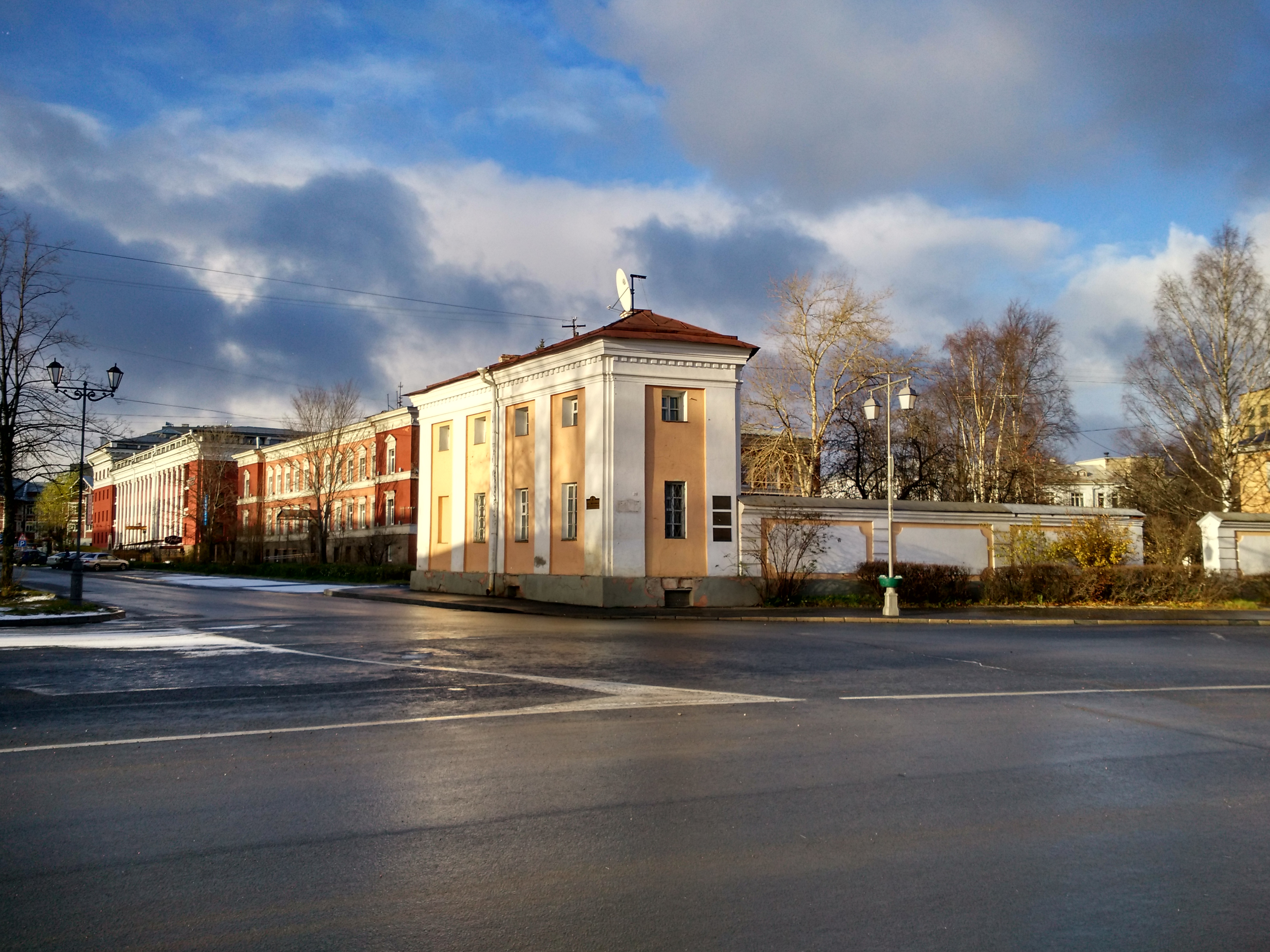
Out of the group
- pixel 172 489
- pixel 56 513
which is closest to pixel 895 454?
pixel 172 489

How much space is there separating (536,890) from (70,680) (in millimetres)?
10136

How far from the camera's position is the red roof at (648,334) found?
29984 millimetres

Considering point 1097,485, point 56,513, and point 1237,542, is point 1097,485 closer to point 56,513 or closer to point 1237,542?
point 1237,542

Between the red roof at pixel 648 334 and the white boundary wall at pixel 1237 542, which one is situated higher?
the red roof at pixel 648 334

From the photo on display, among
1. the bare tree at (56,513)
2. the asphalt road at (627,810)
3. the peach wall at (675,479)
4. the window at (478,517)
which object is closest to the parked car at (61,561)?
the bare tree at (56,513)

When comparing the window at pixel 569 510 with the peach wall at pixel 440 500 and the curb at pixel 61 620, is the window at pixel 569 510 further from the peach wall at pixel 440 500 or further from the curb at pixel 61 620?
the curb at pixel 61 620

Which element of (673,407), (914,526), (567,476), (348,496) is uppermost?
(673,407)

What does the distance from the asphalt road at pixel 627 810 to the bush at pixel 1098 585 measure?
17.2m

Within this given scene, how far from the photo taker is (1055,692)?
12.0 m

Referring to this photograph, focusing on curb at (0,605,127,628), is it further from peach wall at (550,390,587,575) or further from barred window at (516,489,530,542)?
barred window at (516,489,530,542)

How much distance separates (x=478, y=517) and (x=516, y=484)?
2807 millimetres

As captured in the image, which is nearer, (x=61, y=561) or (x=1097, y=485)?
(x=61, y=561)

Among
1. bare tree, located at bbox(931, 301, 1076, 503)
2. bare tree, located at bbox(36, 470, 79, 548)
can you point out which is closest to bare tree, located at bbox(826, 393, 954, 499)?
bare tree, located at bbox(931, 301, 1076, 503)

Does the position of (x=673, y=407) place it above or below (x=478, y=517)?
above
